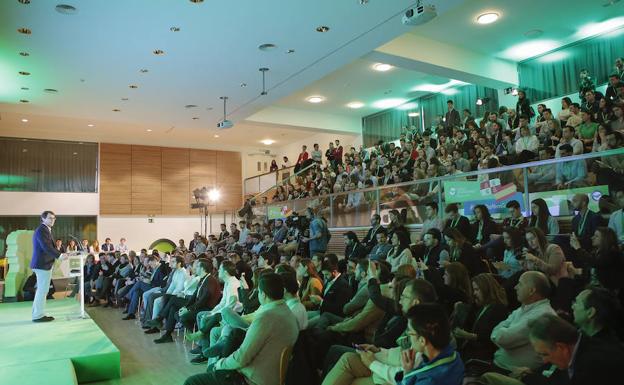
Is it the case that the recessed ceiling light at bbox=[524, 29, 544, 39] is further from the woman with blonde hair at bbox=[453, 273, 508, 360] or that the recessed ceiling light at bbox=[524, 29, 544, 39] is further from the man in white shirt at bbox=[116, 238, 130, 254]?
the man in white shirt at bbox=[116, 238, 130, 254]

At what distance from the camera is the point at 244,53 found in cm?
764

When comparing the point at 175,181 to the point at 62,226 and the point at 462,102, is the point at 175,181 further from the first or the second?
the point at 462,102

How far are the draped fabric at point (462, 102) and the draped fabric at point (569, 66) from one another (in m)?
0.86

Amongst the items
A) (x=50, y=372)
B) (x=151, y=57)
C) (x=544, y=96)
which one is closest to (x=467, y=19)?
(x=544, y=96)

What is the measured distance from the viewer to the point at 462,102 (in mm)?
11914

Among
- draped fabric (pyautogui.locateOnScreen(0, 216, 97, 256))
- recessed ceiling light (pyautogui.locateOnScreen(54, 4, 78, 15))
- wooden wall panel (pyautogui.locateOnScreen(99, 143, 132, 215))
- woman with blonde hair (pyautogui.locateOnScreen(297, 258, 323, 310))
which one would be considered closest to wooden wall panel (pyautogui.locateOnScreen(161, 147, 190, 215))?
wooden wall panel (pyautogui.locateOnScreen(99, 143, 132, 215))

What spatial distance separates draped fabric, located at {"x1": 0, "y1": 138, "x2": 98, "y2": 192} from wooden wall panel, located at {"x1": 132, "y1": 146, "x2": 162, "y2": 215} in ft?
4.57

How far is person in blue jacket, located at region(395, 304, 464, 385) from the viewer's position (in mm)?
2075

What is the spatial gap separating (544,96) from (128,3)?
8654 millimetres

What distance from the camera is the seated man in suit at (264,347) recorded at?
10.2 feet

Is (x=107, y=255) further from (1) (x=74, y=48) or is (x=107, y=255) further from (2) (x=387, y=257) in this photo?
(2) (x=387, y=257)

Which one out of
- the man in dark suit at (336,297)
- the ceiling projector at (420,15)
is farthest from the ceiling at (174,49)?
the man in dark suit at (336,297)

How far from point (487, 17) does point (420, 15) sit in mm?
3736

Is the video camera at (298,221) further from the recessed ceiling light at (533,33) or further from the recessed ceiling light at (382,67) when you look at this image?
the recessed ceiling light at (533,33)
